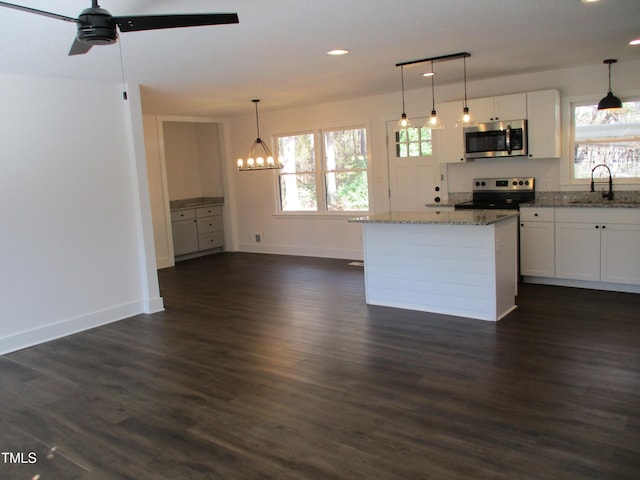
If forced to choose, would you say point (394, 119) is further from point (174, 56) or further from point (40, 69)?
point (40, 69)

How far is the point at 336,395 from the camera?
3.28m

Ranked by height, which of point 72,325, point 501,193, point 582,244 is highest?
point 501,193

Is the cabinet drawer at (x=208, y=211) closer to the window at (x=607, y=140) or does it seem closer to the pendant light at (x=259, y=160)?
the pendant light at (x=259, y=160)

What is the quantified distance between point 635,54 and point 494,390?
13.2ft

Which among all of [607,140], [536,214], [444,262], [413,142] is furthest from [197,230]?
[607,140]

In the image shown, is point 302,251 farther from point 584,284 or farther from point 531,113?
point 584,284

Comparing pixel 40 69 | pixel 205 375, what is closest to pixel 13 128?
pixel 40 69

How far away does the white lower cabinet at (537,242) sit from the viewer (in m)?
5.66

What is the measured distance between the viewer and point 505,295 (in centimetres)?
477

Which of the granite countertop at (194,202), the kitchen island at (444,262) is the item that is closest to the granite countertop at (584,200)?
the kitchen island at (444,262)

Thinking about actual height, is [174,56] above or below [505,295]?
above

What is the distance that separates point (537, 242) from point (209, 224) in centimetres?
559

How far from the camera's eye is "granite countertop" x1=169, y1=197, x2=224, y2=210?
870 centimetres

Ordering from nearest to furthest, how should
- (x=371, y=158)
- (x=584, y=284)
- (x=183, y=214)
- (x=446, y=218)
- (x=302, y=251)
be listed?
1. (x=446, y=218)
2. (x=584, y=284)
3. (x=371, y=158)
4. (x=302, y=251)
5. (x=183, y=214)
